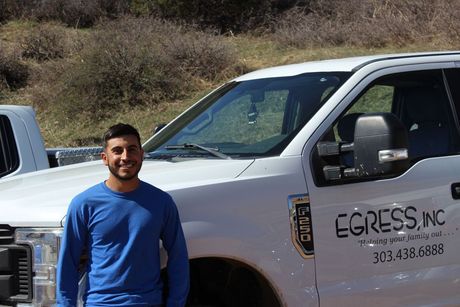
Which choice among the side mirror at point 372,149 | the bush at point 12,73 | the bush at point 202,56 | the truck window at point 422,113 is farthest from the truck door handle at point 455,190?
the bush at point 12,73

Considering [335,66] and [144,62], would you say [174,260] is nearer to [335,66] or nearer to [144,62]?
[335,66]

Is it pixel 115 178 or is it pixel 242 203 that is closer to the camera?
pixel 115 178

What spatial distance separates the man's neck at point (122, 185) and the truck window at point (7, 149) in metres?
3.12

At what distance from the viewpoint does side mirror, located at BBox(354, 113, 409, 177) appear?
4066mm

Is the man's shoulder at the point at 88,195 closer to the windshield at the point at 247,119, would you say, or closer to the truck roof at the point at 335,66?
the windshield at the point at 247,119

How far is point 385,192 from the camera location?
435cm

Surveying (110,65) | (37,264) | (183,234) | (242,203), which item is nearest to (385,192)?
(242,203)

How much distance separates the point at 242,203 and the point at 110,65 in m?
16.1

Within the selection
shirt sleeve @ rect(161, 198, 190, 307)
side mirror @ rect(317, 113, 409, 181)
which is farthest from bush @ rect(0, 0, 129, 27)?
shirt sleeve @ rect(161, 198, 190, 307)

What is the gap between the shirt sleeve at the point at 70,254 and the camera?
11.2ft

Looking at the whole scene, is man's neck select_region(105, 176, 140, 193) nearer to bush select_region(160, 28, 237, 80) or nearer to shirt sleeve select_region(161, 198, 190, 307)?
shirt sleeve select_region(161, 198, 190, 307)

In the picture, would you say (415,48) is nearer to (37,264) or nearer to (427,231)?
(427,231)

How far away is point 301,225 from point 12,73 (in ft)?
63.9

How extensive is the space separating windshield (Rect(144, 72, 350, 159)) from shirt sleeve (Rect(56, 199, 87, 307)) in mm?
1128
